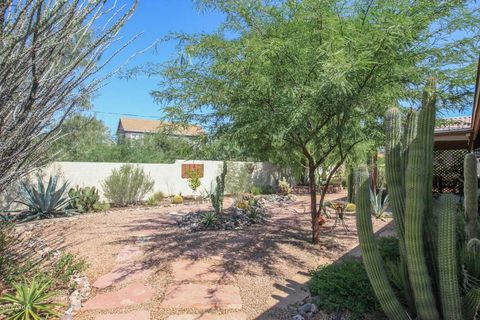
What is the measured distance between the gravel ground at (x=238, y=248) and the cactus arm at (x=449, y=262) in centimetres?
145

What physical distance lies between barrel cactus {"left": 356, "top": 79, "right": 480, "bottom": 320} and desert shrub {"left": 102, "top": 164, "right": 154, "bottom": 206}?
970cm

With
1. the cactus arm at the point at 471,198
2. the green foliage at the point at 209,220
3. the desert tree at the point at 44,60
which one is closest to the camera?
the desert tree at the point at 44,60

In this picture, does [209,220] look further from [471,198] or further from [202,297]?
[471,198]

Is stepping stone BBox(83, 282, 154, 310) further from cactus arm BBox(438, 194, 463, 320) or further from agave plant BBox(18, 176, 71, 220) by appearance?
agave plant BBox(18, 176, 71, 220)

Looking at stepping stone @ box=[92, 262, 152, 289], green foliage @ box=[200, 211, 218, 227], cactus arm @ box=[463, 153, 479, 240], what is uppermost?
cactus arm @ box=[463, 153, 479, 240]

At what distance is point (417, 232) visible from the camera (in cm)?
270

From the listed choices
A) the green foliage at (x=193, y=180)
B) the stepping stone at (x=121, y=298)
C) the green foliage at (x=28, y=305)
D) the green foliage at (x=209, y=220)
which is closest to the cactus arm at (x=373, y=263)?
the stepping stone at (x=121, y=298)

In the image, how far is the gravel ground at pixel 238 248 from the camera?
389cm

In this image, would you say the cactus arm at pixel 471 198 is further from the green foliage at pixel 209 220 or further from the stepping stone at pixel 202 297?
the green foliage at pixel 209 220

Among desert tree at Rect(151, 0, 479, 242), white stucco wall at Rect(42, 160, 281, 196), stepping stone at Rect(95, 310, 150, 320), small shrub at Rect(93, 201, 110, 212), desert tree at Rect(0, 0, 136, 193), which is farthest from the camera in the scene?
white stucco wall at Rect(42, 160, 281, 196)

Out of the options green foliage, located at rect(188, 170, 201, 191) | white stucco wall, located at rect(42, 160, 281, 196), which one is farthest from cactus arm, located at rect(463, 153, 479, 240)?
green foliage, located at rect(188, 170, 201, 191)

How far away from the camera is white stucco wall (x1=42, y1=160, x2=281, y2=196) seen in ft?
35.9

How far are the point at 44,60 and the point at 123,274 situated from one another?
2857mm

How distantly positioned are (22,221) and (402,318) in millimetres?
8800
